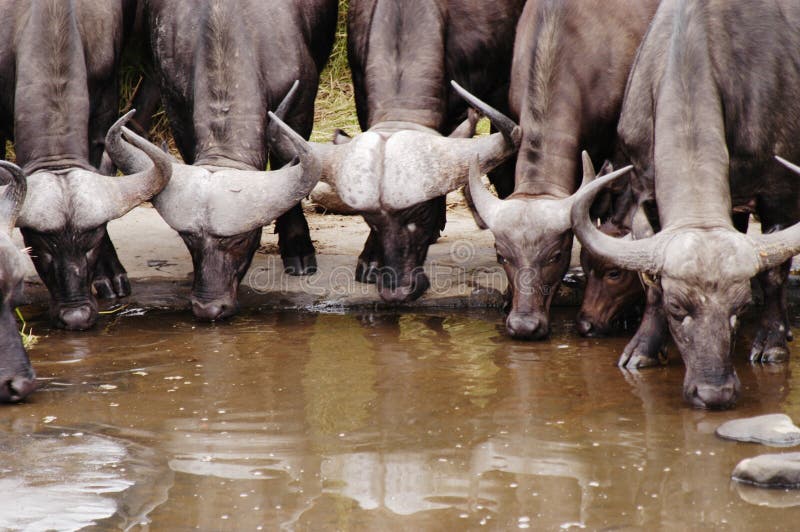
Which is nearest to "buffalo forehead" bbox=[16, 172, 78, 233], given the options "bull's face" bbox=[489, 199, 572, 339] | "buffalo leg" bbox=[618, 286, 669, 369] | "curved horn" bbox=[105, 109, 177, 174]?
"curved horn" bbox=[105, 109, 177, 174]

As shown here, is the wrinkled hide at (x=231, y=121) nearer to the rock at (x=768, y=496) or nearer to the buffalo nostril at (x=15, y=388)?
the buffalo nostril at (x=15, y=388)

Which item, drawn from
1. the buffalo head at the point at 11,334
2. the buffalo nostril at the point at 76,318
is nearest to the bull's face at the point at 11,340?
the buffalo head at the point at 11,334

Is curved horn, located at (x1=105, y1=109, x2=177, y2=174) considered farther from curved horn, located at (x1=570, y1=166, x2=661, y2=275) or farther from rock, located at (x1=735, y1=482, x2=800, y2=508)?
rock, located at (x1=735, y1=482, x2=800, y2=508)

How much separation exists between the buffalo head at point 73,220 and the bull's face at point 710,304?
11.3 ft

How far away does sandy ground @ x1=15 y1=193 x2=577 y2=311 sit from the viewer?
8.66m

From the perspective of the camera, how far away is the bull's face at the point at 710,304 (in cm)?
616

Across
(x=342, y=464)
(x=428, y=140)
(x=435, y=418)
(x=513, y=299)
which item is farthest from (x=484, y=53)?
(x=342, y=464)

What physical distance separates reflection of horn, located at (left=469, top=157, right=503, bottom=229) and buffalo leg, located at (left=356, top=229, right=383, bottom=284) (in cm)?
92

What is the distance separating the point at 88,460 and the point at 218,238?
2774mm

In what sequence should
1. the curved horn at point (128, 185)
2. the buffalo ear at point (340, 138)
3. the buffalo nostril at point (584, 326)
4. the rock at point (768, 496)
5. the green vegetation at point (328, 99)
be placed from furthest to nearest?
1. the green vegetation at point (328, 99)
2. the buffalo ear at point (340, 138)
3. the curved horn at point (128, 185)
4. the buffalo nostril at point (584, 326)
5. the rock at point (768, 496)

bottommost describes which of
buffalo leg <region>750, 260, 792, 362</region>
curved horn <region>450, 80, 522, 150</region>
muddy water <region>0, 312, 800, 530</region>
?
muddy water <region>0, 312, 800, 530</region>

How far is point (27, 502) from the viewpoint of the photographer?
5059mm

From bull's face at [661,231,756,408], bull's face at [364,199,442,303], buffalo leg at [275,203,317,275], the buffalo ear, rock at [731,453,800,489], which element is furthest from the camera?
buffalo leg at [275,203,317,275]

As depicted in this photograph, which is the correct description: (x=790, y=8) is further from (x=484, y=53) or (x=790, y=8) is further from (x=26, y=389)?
(x=26, y=389)
